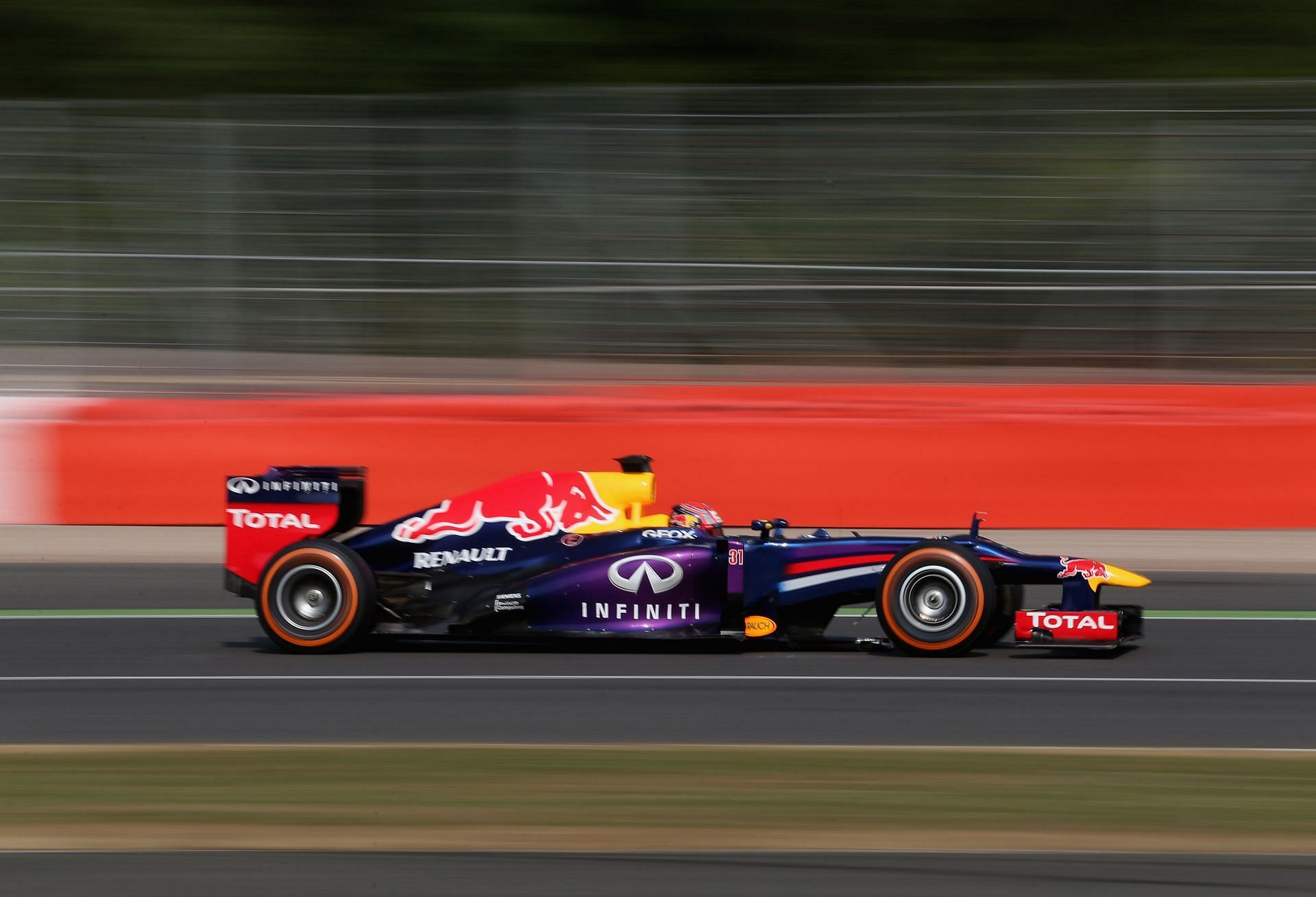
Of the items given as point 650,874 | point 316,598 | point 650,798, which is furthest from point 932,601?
point 650,874

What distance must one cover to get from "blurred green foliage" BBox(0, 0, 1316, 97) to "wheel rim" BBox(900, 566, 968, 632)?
11.5 metres

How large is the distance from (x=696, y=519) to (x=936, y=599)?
1.18m

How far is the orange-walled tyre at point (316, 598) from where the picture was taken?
28.2 ft

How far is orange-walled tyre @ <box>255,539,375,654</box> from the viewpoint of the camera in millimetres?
8602

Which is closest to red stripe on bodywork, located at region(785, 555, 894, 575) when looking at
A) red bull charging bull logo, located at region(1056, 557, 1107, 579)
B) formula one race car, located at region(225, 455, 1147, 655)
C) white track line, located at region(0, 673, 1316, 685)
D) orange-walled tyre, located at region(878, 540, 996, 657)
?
formula one race car, located at region(225, 455, 1147, 655)

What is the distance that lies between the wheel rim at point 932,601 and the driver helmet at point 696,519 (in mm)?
951

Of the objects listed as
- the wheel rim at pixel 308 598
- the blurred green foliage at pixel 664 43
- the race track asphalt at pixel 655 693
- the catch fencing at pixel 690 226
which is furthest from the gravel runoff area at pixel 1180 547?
the blurred green foliage at pixel 664 43

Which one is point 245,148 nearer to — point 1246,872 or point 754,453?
point 754,453

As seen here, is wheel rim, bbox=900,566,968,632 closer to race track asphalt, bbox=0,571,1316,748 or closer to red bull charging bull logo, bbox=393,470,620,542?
race track asphalt, bbox=0,571,1316,748

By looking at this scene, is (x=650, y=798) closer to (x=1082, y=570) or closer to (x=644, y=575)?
(x=644, y=575)

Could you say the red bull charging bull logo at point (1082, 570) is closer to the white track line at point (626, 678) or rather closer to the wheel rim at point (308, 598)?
the white track line at point (626, 678)

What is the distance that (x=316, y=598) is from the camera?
28.6ft

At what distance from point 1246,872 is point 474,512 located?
4.63 m

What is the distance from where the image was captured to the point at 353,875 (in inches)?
185
